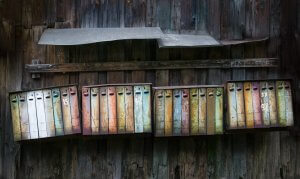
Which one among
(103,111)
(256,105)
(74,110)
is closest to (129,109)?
(103,111)

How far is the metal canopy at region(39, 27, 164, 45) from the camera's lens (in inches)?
138

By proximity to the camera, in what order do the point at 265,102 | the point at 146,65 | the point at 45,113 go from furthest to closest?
the point at 146,65 → the point at 265,102 → the point at 45,113

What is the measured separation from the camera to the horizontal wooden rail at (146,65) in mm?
3736

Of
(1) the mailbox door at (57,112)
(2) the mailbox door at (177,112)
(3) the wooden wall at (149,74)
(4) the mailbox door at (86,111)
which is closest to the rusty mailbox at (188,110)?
(2) the mailbox door at (177,112)

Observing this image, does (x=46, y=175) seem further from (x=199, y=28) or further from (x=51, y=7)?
(x=199, y=28)

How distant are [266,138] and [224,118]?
23.8 inches

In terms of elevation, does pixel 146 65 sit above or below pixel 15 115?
above

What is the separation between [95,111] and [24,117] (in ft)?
2.08

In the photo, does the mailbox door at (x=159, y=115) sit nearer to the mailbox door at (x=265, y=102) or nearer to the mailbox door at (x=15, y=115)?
the mailbox door at (x=265, y=102)

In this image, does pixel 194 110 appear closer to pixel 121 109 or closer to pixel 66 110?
pixel 121 109

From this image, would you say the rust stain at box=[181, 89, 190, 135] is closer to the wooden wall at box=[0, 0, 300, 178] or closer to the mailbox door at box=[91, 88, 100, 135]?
the wooden wall at box=[0, 0, 300, 178]

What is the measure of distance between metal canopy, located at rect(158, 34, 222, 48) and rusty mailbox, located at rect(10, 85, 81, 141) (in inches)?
35.8

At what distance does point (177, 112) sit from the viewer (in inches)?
137

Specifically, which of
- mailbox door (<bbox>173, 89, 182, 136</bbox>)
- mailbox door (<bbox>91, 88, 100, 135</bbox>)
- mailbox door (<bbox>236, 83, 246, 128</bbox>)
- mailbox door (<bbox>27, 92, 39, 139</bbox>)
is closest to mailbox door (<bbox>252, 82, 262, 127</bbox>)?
mailbox door (<bbox>236, 83, 246, 128</bbox>)
